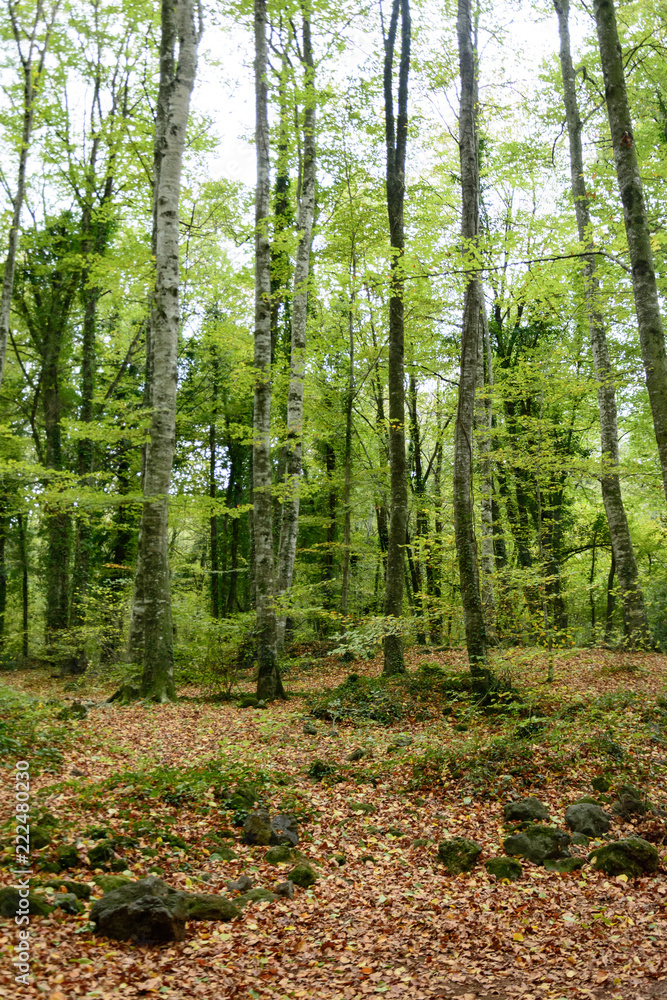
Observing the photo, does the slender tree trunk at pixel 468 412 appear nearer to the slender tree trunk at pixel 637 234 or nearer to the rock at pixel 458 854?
the slender tree trunk at pixel 637 234

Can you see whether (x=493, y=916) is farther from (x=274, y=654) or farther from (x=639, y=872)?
(x=274, y=654)

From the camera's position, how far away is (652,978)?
3.84 meters

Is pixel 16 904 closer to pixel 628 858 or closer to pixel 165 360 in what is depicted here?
pixel 628 858

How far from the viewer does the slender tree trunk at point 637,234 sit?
21.0 feet

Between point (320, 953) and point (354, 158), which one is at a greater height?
point (354, 158)

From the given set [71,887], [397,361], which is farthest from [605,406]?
[71,887]

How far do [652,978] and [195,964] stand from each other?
9.40 feet

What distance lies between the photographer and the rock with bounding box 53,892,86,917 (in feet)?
13.6

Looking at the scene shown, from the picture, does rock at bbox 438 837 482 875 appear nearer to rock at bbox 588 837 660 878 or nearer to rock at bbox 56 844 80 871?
rock at bbox 588 837 660 878

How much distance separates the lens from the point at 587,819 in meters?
5.92

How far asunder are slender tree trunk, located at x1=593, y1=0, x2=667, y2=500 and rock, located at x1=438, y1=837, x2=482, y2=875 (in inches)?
159

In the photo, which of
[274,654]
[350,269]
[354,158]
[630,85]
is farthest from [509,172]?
[274,654]

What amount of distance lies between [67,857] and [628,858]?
4541 millimetres

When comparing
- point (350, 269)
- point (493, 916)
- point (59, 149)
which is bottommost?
point (493, 916)
